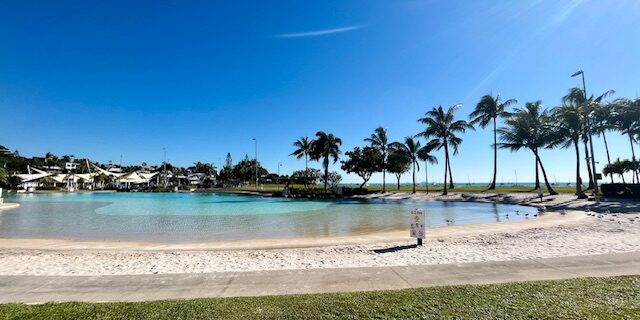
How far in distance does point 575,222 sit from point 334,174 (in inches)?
2531

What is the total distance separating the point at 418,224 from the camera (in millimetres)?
10477

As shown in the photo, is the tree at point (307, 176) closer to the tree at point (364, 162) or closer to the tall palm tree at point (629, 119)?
the tree at point (364, 162)

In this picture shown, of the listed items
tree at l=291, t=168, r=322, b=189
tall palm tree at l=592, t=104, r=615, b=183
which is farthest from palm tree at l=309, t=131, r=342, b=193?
tall palm tree at l=592, t=104, r=615, b=183

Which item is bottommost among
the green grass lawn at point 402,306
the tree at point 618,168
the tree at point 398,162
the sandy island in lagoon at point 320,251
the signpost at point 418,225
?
the sandy island in lagoon at point 320,251

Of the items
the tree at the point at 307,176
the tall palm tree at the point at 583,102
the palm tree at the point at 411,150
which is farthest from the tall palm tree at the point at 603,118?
the tree at the point at 307,176

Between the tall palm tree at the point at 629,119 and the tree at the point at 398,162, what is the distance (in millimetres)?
26621

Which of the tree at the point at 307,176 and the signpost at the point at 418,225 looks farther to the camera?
the tree at the point at 307,176

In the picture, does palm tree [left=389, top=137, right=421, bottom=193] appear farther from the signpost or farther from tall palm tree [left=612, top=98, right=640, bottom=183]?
the signpost

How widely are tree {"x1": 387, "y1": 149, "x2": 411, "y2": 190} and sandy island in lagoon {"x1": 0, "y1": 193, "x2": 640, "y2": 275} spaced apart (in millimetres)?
39634

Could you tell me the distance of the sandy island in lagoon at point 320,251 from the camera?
7740 mm

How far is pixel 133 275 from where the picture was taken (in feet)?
21.8

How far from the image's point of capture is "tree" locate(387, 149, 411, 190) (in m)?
53.2

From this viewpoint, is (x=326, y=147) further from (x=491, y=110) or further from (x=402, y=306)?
(x=402, y=306)

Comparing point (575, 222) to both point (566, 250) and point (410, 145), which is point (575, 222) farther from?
point (410, 145)
